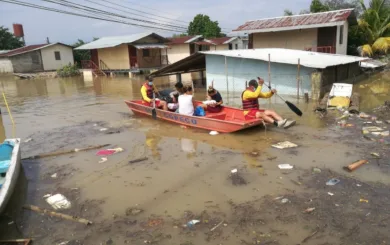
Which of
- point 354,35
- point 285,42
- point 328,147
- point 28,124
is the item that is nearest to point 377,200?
point 328,147

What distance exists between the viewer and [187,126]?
28.4ft

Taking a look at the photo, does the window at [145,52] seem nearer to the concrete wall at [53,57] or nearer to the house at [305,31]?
the house at [305,31]

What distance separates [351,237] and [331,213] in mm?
503

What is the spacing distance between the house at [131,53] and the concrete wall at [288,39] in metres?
10.2

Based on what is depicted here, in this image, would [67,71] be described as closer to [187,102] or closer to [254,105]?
[187,102]

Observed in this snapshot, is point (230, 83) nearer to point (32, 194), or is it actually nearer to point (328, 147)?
point (328, 147)

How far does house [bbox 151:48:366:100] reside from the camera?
11.4m

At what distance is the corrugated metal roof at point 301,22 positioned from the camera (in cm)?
1752

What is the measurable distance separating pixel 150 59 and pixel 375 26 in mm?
18073

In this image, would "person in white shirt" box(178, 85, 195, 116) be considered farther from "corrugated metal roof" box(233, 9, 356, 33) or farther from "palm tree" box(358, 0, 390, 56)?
"palm tree" box(358, 0, 390, 56)

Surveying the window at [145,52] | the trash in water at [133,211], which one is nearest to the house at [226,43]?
the window at [145,52]

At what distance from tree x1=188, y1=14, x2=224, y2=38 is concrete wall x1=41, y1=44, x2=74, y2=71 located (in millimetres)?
20549

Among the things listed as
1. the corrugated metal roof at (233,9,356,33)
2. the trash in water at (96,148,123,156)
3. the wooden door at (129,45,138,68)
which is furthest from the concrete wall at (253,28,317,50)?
the trash in water at (96,148,123,156)

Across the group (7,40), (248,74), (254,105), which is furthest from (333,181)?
(7,40)
